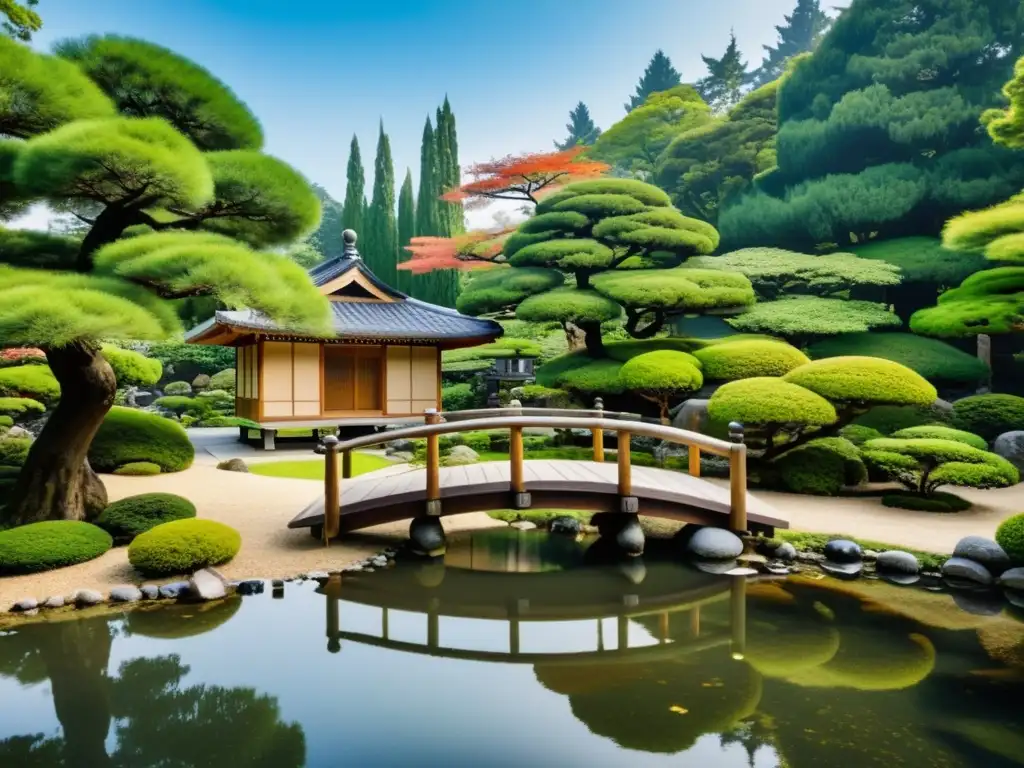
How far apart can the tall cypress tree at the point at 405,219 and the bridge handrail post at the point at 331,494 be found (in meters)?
22.3

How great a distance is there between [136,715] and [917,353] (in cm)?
1501

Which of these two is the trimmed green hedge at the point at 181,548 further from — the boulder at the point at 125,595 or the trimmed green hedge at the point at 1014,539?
the trimmed green hedge at the point at 1014,539

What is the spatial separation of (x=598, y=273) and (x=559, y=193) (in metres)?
2.12

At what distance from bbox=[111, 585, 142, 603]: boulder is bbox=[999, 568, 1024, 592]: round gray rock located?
24.9 ft

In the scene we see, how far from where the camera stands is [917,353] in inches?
544

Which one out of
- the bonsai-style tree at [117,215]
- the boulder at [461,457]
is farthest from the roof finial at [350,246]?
the bonsai-style tree at [117,215]

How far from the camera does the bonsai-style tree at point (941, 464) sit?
296 inches

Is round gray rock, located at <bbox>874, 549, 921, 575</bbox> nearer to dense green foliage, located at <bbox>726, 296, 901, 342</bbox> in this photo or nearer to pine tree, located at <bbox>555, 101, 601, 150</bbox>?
dense green foliage, located at <bbox>726, 296, 901, 342</bbox>

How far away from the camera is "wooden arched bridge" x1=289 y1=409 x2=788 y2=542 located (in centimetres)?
677

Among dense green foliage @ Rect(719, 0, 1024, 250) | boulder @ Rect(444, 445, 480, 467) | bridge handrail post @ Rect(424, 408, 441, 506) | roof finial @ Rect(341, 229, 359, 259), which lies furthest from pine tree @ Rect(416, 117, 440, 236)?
bridge handrail post @ Rect(424, 408, 441, 506)

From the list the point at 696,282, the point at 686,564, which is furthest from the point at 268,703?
the point at 696,282

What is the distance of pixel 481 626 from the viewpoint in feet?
17.4

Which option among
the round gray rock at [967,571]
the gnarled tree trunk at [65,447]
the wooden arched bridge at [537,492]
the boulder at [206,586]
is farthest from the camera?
the wooden arched bridge at [537,492]

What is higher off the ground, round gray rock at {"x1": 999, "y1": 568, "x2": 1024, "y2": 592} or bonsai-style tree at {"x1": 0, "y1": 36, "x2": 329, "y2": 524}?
bonsai-style tree at {"x1": 0, "y1": 36, "x2": 329, "y2": 524}
